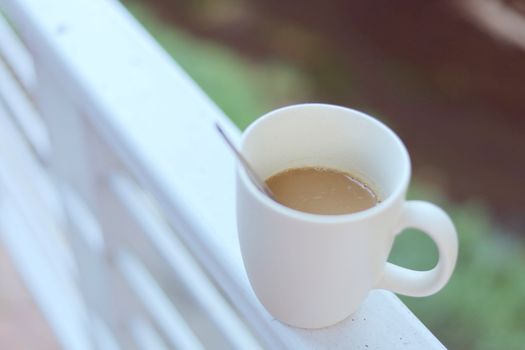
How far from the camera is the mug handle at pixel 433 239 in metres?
0.33

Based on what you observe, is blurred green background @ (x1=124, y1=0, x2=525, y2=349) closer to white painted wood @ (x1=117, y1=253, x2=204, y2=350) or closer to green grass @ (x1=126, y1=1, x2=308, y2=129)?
green grass @ (x1=126, y1=1, x2=308, y2=129)

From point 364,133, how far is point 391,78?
1.31 meters

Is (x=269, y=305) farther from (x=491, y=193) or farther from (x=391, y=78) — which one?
(x=391, y=78)

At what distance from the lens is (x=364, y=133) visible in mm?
375

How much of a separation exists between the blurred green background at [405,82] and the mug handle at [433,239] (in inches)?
29.2

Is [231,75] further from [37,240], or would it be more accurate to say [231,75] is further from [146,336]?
[146,336]

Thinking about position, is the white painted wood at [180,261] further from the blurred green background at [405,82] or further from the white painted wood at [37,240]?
the blurred green background at [405,82]

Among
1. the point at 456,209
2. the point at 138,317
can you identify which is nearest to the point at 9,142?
the point at 138,317

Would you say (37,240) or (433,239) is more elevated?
(433,239)

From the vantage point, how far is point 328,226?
0.32m

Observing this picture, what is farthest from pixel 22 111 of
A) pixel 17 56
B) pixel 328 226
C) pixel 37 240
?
pixel 328 226

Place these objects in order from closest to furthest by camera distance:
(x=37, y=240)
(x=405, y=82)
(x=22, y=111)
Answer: (x=22, y=111)
(x=37, y=240)
(x=405, y=82)

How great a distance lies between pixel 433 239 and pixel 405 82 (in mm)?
1322

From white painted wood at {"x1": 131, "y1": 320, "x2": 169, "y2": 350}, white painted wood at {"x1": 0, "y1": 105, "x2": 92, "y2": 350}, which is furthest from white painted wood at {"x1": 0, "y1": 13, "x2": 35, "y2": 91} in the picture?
white painted wood at {"x1": 131, "y1": 320, "x2": 169, "y2": 350}
